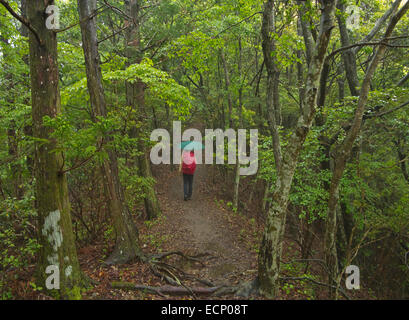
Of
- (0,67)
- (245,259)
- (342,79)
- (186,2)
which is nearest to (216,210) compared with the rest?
(245,259)

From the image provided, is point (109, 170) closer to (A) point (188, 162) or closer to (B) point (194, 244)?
(B) point (194, 244)

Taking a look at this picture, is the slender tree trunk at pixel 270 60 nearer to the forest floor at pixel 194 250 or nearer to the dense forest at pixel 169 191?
Result: the dense forest at pixel 169 191

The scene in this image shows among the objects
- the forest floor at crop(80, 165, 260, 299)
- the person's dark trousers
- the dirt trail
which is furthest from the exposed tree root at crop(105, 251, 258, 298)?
the person's dark trousers

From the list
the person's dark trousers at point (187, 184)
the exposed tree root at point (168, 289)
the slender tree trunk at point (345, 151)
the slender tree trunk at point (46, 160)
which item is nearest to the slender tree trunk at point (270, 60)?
the slender tree trunk at point (345, 151)

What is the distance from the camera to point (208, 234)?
8.07 metres

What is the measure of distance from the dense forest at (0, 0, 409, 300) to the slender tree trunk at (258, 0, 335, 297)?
2cm

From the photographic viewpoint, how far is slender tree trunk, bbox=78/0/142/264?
15.8 ft

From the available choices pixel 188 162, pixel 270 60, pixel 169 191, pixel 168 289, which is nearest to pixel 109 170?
pixel 168 289

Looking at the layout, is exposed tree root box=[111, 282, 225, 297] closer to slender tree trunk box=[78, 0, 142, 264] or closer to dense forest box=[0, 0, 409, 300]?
dense forest box=[0, 0, 409, 300]

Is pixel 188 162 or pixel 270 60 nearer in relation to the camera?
pixel 270 60

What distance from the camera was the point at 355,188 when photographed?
7051 mm

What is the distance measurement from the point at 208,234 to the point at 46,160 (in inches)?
226

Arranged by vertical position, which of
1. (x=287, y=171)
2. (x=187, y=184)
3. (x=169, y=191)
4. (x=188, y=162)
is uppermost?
(x=188, y=162)

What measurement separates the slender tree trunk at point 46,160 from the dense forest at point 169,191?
0.7 inches
